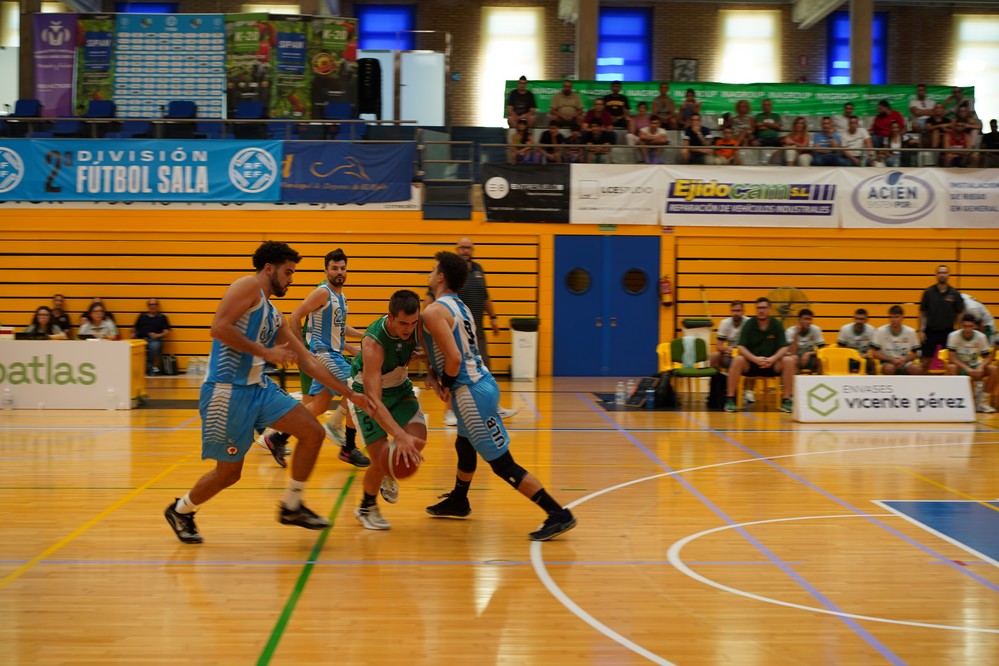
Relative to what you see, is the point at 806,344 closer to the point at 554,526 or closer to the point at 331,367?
the point at 331,367

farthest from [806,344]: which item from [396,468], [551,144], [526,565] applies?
[396,468]

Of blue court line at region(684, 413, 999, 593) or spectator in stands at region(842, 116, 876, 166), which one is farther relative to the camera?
spectator in stands at region(842, 116, 876, 166)

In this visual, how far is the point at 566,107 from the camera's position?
18234 millimetres

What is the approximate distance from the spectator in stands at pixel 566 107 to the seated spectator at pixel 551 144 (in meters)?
0.87

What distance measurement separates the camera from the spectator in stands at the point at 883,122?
18016 millimetres

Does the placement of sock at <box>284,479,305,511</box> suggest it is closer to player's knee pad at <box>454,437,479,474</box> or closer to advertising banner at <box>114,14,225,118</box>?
player's knee pad at <box>454,437,479,474</box>

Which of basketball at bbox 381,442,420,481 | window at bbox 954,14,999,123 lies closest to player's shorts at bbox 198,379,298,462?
basketball at bbox 381,442,420,481

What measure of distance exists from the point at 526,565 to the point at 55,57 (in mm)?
17228

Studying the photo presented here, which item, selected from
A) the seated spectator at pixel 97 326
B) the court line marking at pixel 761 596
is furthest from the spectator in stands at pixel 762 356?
the seated spectator at pixel 97 326

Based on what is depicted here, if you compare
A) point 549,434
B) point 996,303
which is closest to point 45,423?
point 549,434

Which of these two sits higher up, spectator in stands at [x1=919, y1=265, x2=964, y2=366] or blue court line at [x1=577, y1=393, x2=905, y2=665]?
spectator in stands at [x1=919, y1=265, x2=964, y2=366]

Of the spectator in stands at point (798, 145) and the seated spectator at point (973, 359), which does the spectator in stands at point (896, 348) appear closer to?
the seated spectator at point (973, 359)

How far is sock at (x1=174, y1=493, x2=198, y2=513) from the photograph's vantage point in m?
5.83

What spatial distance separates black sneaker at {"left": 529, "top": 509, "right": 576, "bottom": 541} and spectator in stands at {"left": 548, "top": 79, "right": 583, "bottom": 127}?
12763 millimetres
